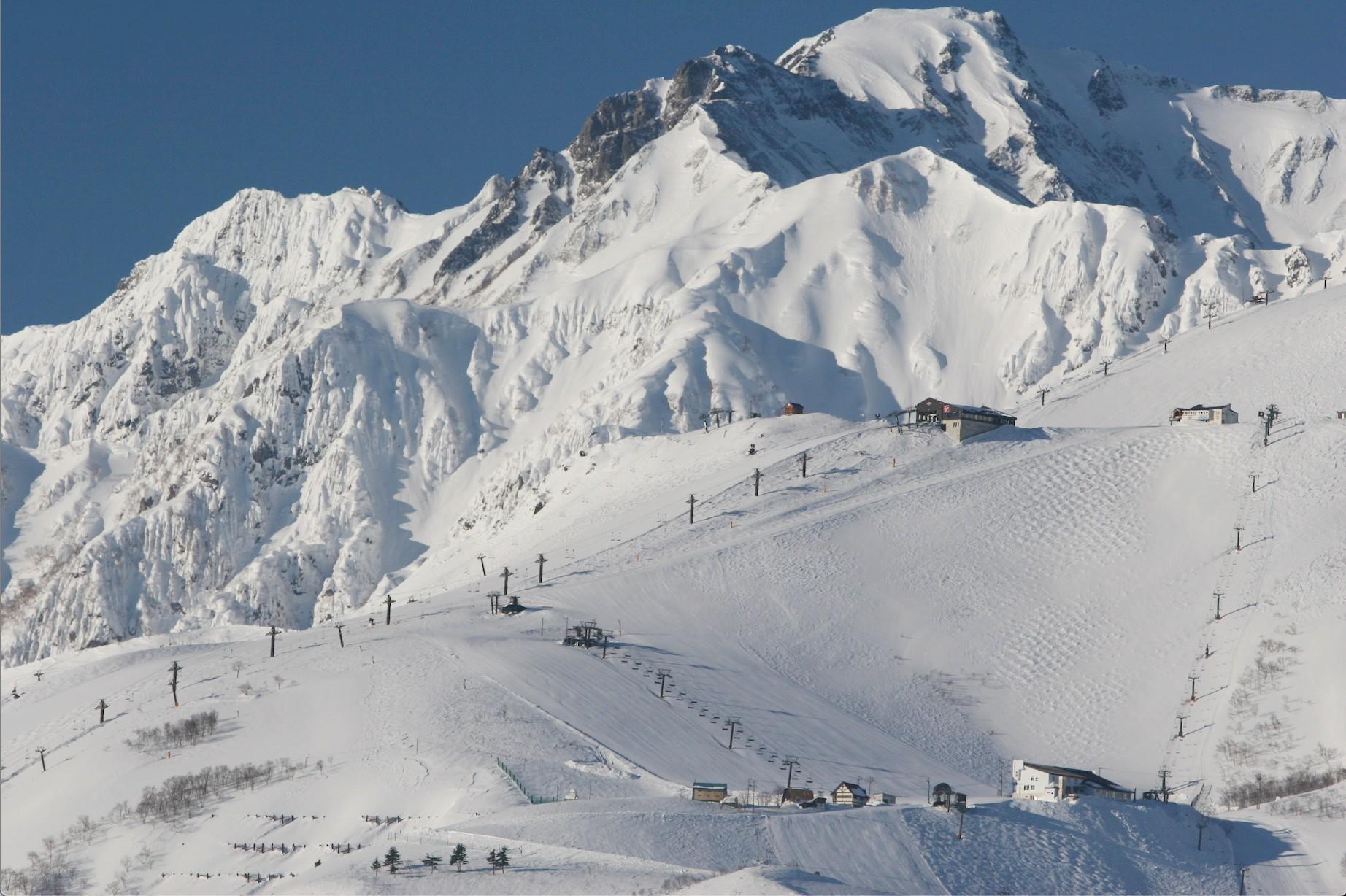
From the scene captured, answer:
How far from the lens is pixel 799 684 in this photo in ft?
435

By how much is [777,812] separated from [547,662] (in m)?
34.2

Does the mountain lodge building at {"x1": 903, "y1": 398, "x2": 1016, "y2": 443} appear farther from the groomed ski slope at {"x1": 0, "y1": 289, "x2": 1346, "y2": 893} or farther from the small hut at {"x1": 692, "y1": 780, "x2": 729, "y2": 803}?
the small hut at {"x1": 692, "y1": 780, "x2": 729, "y2": 803}

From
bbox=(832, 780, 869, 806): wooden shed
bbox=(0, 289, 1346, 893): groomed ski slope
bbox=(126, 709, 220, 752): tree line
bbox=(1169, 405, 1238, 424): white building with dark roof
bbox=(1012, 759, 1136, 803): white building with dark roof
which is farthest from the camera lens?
bbox=(1169, 405, 1238, 424): white building with dark roof

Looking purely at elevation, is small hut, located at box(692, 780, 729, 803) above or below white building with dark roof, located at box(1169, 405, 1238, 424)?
below

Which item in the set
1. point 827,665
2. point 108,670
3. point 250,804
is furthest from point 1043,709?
point 108,670

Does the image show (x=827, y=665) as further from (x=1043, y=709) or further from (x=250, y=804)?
(x=250, y=804)

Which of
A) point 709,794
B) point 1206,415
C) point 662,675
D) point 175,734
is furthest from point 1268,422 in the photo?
point 175,734

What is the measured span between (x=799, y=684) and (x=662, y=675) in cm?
1091

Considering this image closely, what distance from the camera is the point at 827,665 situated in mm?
136000

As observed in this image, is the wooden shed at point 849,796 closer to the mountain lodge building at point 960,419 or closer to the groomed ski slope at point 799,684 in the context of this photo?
the groomed ski slope at point 799,684

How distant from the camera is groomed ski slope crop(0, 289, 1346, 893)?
93.7 metres

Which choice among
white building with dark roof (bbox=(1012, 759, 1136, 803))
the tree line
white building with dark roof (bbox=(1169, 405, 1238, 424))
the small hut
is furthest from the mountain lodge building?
the small hut

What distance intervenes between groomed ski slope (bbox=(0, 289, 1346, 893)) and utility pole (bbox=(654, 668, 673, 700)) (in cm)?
56

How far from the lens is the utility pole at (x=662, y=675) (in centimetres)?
12436
